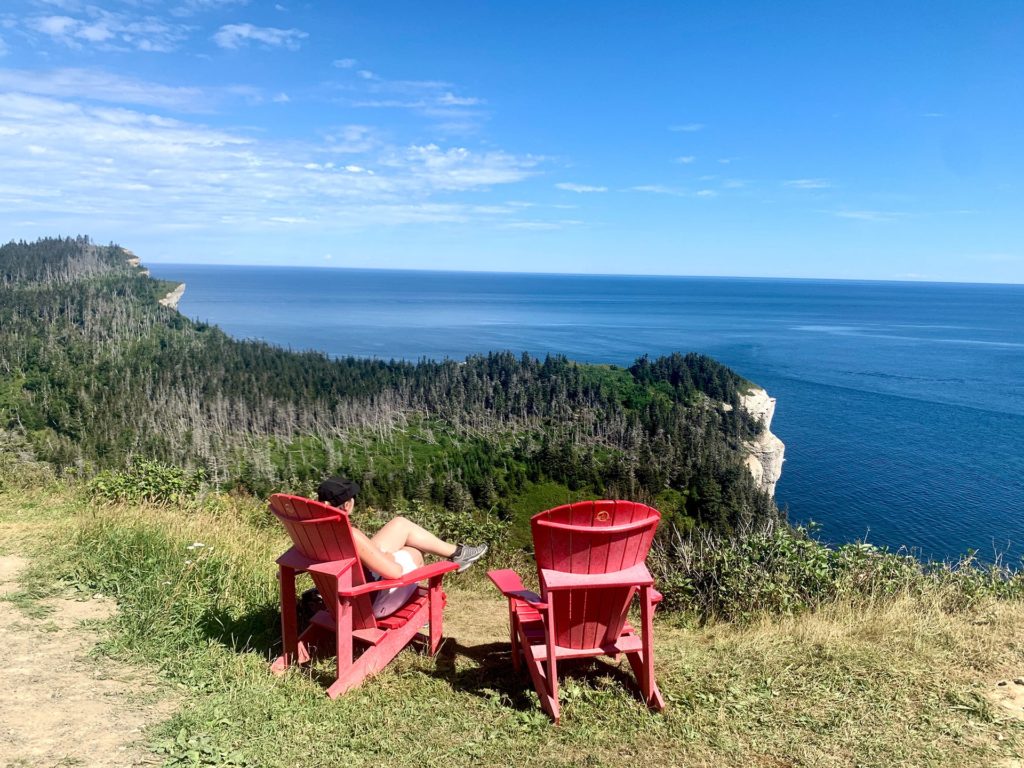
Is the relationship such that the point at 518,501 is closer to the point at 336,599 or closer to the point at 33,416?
the point at 33,416

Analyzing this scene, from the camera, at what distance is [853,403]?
82938 mm

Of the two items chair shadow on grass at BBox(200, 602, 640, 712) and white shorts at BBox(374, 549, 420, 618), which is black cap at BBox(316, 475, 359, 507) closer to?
white shorts at BBox(374, 549, 420, 618)

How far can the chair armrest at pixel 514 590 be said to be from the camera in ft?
15.6

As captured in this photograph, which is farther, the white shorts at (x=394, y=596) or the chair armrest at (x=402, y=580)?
the white shorts at (x=394, y=596)

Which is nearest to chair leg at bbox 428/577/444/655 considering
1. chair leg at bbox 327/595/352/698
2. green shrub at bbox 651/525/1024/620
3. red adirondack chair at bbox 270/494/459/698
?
red adirondack chair at bbox 270/494/459/698

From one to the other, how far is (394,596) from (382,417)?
8075cm

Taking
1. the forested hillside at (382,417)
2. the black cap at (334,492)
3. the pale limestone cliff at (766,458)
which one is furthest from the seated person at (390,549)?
the pale limestone cliff at (766,458)

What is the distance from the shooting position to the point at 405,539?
523cm

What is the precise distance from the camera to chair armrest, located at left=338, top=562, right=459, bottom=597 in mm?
4598

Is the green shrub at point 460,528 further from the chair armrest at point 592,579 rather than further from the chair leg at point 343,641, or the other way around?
the chair armrest at point 592,579

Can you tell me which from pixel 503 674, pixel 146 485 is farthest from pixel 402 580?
pixel 146 485

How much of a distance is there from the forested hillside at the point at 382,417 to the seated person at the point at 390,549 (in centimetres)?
5040

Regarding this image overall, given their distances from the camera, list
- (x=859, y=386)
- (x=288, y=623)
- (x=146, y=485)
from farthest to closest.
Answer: (x=859, y=386), (x=146, y=485), (x=288, y=623)

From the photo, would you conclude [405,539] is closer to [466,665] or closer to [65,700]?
[466,665]
